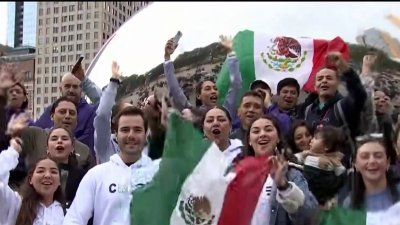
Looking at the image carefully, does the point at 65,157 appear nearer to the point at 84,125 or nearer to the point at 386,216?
the point at 84,125

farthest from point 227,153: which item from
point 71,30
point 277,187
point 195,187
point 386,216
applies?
point 71,30

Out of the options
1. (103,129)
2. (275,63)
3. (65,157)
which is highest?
(275,63)

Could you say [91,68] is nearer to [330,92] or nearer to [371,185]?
[330,92]

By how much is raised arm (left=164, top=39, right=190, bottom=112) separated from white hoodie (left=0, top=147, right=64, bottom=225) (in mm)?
2005

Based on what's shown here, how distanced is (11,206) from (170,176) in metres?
1.27

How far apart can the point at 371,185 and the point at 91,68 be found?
645cm

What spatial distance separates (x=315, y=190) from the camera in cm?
468

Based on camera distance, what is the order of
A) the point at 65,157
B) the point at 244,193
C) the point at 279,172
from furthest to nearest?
the point at 65,157
the point at 244,193
the point at 279,172

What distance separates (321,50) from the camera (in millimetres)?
9406

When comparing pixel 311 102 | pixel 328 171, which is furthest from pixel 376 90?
pixel 328 171

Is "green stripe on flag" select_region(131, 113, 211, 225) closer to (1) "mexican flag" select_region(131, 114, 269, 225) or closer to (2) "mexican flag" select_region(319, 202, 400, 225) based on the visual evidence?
(1) "mexican flag" select_region(131, 114, 269, 225)

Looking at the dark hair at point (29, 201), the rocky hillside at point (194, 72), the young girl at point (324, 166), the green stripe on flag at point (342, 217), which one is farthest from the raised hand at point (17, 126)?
the rocky hillside at point (194, 72)

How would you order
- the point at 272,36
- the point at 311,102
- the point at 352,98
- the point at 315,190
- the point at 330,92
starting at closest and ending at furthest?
the point at 315,190 → the point at 352,98 → the point at 330,92 → the point at 311,102 → the point at 272,36

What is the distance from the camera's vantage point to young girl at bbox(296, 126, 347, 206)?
15.2ft
